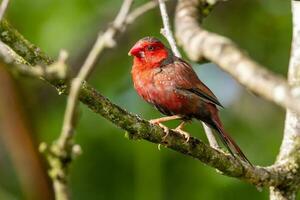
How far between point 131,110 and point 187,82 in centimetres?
193

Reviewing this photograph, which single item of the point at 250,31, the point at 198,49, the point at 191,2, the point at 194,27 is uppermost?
the point at 250,31

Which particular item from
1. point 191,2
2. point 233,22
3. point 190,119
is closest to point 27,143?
point 190,119

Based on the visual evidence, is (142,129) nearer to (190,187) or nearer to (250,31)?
(190,187)

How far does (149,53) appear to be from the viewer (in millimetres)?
5293

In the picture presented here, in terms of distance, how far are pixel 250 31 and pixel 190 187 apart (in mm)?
1690

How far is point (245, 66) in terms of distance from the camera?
2256 mm

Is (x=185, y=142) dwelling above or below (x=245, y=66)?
above

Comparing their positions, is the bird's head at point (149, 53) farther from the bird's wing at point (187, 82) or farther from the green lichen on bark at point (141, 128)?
the green lichen on bark at point (141, 128)

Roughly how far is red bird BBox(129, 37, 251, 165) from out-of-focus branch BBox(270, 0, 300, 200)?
2.19 ft

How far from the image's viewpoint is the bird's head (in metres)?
5.20

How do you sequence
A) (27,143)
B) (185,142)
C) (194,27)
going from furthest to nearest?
(27,143) < (185,142) < (194,27)

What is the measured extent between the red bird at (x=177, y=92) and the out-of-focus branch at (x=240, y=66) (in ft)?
6.91

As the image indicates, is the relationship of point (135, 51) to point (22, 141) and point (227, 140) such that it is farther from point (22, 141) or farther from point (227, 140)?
point (22, 141)

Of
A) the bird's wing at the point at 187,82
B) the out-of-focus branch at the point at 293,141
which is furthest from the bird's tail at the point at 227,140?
the out-of-focus branch at the point at 293,141
